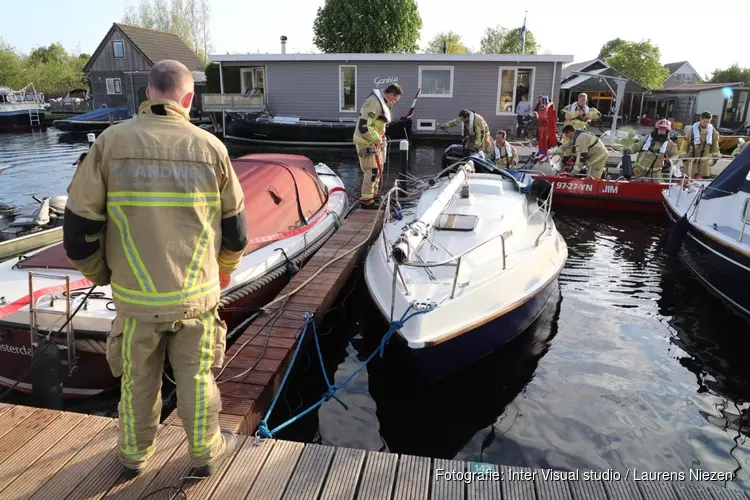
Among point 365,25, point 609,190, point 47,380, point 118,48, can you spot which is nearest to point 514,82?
point 609,190

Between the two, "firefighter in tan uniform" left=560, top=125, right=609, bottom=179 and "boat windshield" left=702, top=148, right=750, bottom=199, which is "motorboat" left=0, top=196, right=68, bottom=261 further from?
"firefighter in tan uniform" left=560, top=125, right=609, bottom=179

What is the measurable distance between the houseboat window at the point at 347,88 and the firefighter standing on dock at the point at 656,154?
13.1 meters

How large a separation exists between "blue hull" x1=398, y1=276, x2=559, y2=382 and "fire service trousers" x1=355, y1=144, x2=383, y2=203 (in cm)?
403

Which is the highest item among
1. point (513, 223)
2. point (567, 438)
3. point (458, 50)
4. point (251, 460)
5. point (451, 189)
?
point (458, 50)

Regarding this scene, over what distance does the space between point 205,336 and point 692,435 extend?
3.91m

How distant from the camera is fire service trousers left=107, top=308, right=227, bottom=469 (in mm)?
2389

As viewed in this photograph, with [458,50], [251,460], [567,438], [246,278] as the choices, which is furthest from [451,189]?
[458,50]

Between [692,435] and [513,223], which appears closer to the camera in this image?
[692,435]

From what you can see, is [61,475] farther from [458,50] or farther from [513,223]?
[458,50]

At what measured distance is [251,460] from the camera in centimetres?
289

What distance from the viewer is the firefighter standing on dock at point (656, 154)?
1134 cm

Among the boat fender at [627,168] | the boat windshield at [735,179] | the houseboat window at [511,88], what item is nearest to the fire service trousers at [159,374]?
the boat windshield at [735,179]

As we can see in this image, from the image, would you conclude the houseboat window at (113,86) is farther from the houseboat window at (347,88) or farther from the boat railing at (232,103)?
the houseboat window at (347,88)

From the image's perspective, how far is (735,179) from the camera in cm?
731
